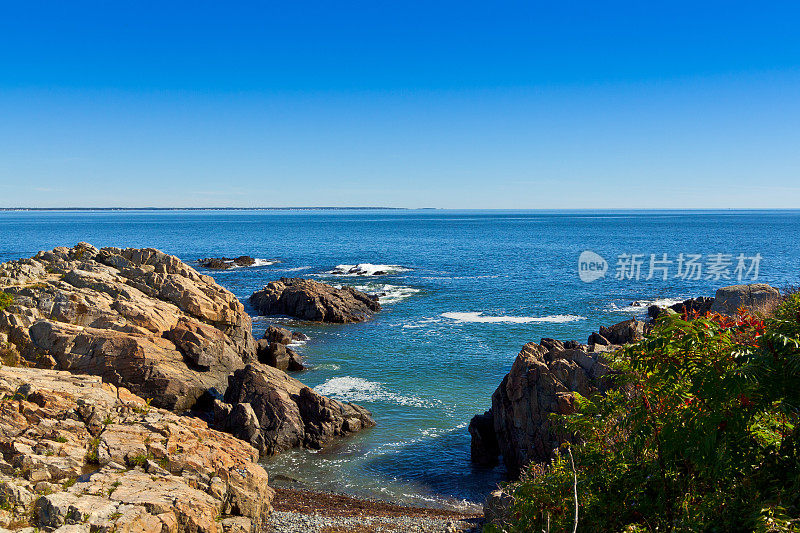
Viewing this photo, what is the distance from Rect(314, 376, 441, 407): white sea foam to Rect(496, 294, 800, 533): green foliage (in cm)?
2711

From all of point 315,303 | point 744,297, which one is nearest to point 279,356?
point 315,303

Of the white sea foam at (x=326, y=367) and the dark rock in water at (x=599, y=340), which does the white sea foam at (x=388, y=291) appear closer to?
the white sea foam at (x=326, y=367)

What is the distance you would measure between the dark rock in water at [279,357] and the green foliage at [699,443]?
35857 millimetres

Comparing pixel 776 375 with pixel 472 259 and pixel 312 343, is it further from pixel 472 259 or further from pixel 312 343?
pixel 472 259

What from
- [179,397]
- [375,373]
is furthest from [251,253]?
[179,397]

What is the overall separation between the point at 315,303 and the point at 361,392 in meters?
→ 24.9

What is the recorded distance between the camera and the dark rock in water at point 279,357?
156 ft

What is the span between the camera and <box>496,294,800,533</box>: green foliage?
9992 millimetres

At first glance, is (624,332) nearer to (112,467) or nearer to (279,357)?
(279,357)

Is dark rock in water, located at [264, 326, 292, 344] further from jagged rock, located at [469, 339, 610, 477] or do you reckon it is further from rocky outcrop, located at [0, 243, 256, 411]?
jagged rock, located at [469, 339, 610, 477]

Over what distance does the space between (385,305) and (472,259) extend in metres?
55.9

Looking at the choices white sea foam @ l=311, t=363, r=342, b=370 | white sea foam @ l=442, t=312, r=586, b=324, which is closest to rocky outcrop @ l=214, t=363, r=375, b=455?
white sea foam @ l=311, t=363, r=342, b=370

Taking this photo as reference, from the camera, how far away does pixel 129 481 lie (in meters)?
20.3

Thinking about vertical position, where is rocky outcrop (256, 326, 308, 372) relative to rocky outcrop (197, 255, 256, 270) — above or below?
below
